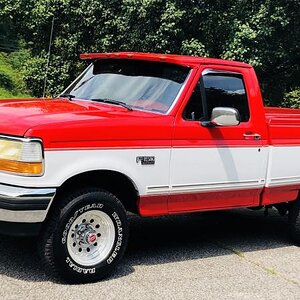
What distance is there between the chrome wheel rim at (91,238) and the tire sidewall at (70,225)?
0.13 feet

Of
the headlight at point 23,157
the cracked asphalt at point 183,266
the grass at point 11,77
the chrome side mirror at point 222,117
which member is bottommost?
the grass at point 11,77

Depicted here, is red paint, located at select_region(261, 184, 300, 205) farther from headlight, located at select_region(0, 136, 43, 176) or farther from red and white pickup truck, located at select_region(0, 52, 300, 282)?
headlight, located at select_region(0, 136, 43, 176)

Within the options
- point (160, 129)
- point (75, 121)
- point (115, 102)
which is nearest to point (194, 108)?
point (160, 129)

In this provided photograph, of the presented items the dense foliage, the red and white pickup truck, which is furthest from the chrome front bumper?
the dense foliage

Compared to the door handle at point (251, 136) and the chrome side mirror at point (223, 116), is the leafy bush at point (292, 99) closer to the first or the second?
the door handle at point (251, 136)

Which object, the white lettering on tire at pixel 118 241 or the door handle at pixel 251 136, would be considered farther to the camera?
the door handle at pixel 251 136

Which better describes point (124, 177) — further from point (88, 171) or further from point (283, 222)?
point (283, 222)

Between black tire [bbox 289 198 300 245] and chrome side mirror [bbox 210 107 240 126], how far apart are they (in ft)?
6.08

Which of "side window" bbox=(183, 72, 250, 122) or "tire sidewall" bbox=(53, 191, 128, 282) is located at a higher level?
"side window" bbox=(183, 72, 250, 122)

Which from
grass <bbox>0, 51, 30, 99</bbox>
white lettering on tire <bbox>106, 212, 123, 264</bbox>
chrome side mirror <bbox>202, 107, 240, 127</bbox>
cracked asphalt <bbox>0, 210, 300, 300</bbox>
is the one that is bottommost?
grass <bbox>0, 51, 30, 99</bbox>

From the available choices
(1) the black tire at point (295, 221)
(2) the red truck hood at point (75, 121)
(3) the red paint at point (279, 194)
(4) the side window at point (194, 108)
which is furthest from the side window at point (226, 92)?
(1) the black tire at point (295, 221)

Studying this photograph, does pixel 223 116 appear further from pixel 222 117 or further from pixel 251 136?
pixel 251 136

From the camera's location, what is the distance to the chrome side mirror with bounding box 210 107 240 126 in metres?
5.62

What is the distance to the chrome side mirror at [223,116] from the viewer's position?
5.62 m
